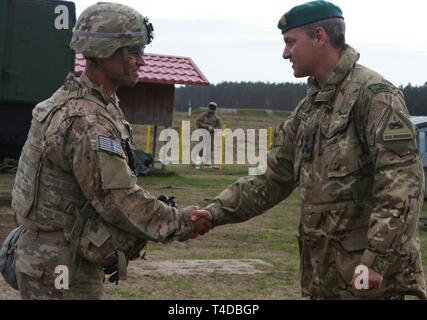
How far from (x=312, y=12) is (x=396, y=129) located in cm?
72

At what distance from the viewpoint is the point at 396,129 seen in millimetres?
3496

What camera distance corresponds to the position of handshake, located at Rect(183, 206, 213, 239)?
4.21m

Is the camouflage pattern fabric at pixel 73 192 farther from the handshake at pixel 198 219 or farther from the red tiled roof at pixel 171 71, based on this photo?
the red tiled roof at pixel 171 71

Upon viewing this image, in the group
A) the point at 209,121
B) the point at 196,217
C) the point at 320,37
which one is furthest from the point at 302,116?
the point at 209,121

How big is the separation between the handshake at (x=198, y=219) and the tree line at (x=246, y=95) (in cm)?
5429

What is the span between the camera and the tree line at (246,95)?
61.4 m

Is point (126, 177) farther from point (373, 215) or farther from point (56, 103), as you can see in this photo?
point (373, 215)

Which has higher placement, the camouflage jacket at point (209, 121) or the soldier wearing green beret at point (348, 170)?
the soldier wearing green beret at point (348, 170)

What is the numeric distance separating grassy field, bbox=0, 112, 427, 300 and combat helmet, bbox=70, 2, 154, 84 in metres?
3.35

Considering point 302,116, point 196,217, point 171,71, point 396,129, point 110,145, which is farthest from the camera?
point 171,71

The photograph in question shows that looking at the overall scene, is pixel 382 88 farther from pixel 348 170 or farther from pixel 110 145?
pixel 110 145

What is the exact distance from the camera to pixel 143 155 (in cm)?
1819

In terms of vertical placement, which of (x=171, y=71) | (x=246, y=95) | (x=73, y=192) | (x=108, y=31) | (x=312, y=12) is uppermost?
(x=312, y=12)

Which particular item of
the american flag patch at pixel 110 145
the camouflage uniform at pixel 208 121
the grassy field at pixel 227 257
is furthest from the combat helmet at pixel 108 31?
the camouflage uniform at pixel 208 121
